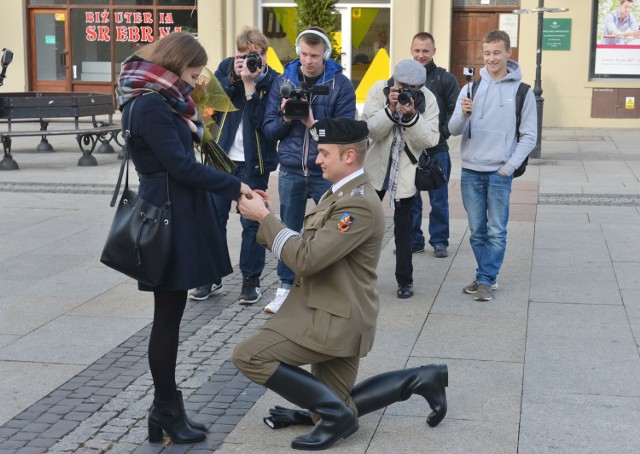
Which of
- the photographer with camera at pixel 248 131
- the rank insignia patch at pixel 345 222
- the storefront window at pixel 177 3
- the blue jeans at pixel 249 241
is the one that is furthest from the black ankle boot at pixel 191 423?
the storefront window at pixel 177 3

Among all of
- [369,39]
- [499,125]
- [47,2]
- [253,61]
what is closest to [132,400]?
[253,61]

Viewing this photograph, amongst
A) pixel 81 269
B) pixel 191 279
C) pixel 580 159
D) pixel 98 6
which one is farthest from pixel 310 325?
pixel 98 6

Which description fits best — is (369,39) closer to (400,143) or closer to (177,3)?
(177,3)

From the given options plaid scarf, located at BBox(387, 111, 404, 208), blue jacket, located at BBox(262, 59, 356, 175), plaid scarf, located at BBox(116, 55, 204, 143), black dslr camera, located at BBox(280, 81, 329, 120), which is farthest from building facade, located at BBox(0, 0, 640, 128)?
plaid scarf, located at BBox(116, 55, 204, 143)

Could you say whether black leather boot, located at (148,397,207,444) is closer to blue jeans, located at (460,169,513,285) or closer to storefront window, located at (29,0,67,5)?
blue jeans, located at (460,169,513,285)

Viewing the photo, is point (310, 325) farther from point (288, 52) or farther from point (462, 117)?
point (288, 52)

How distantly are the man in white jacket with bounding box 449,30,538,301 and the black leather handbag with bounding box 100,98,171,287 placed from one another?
3.36m

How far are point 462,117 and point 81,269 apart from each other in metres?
3.30

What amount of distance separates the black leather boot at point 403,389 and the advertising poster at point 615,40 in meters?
17.0

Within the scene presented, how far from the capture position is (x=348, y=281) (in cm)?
438

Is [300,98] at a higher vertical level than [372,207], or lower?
higher

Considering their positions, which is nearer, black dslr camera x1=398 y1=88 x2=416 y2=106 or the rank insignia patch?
the rank insignia patch

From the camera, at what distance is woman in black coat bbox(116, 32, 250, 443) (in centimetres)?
431

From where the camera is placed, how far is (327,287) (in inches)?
172
